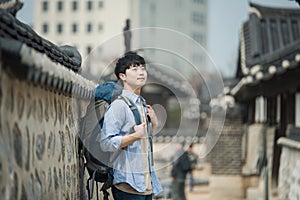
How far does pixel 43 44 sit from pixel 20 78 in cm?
70

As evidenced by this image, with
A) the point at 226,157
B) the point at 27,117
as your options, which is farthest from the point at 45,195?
the point at 226,157

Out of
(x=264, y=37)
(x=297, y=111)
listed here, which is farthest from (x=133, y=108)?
(x=264, y=37)

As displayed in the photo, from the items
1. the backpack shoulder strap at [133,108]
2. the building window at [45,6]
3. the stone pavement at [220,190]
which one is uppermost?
the building window at [45,6]

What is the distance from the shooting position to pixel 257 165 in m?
23.2

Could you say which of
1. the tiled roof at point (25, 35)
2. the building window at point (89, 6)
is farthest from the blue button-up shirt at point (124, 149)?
the building window at point (89, 6)

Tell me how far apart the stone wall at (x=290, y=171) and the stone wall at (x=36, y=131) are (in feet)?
23.8

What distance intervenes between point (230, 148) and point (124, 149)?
2265cm

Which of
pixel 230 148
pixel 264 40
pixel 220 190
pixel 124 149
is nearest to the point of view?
pixel 124 149

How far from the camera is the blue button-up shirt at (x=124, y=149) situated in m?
5.68

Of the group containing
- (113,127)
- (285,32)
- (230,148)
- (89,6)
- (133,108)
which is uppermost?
(89,6)

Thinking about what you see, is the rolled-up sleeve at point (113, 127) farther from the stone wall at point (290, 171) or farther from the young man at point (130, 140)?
the stone wall at point (290, 171)

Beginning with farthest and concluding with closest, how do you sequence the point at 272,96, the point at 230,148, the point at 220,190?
the point at 230,148, the point at 220,190, the point at 272,96

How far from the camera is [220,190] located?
23719 mm

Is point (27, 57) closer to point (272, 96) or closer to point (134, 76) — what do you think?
point (134, 76)
